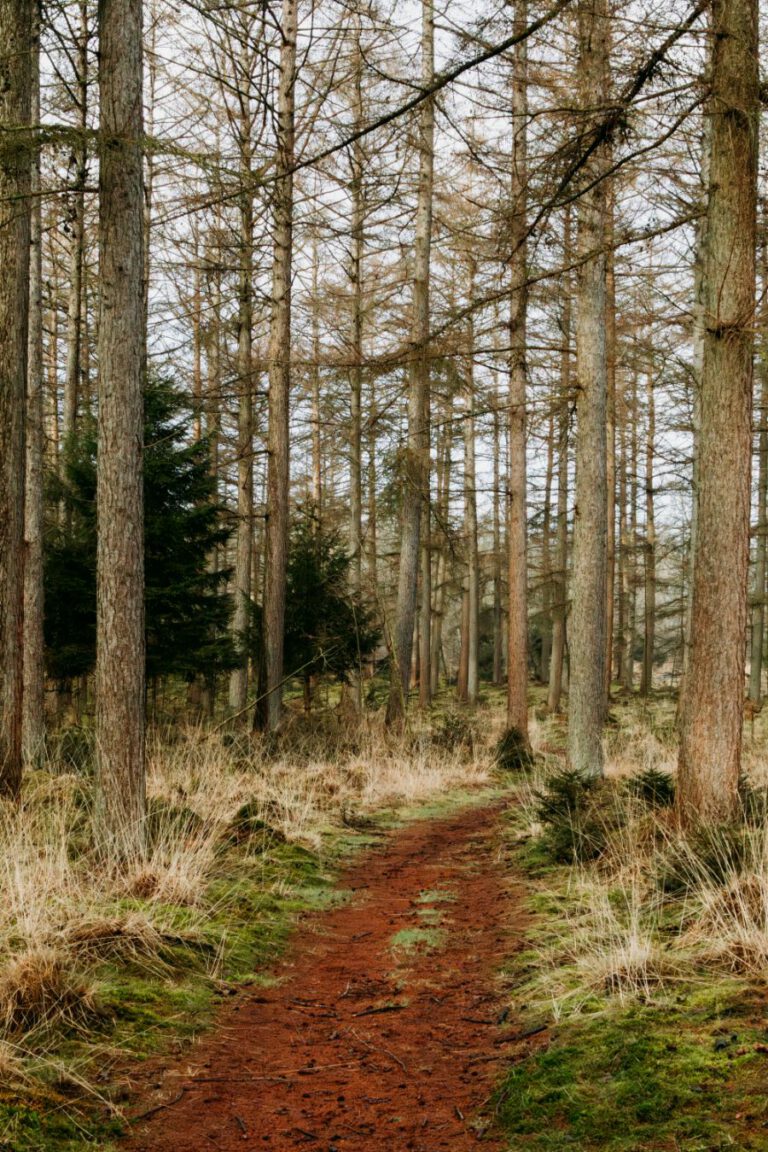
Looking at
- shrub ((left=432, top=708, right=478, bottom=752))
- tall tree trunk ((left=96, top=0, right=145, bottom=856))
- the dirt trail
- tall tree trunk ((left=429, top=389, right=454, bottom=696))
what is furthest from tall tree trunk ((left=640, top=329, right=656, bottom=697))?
the dirt trail

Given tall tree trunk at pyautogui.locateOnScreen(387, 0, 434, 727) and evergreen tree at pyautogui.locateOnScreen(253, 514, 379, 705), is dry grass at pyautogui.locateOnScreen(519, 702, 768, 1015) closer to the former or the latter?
tall tree trunk at pyautogui.locateOnScreen(387, 0, 434, 727)

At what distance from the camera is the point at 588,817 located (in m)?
Answer: 7.71

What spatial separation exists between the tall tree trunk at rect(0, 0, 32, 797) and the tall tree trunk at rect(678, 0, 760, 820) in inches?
248

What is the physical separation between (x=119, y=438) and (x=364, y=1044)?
440cm

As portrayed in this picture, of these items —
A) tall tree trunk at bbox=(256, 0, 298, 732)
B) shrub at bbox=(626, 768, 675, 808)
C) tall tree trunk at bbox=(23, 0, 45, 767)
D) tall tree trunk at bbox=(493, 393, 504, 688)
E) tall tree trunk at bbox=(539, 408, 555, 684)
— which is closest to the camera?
shrub at bbox=(626, 768, 675, 808)

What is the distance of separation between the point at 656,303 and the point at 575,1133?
18163 mm

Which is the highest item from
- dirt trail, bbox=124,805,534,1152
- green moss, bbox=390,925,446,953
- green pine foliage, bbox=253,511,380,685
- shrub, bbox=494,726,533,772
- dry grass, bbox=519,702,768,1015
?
green pine foliage, bbox=253,511,380,685

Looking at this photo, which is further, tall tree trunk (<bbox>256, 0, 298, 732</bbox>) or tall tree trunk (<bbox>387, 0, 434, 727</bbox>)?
tall tree trunk (<bbox>387, 0, 434, 727</bbox>)

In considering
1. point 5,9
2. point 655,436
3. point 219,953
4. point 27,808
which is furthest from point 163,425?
point 655,436

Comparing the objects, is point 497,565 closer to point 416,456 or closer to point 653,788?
point 416,456

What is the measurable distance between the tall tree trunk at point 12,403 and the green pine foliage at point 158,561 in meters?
4.73

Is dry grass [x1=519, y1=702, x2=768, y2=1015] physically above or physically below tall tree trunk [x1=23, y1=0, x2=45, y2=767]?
below

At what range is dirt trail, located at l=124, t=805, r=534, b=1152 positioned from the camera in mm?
3266

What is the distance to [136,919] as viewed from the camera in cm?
488
